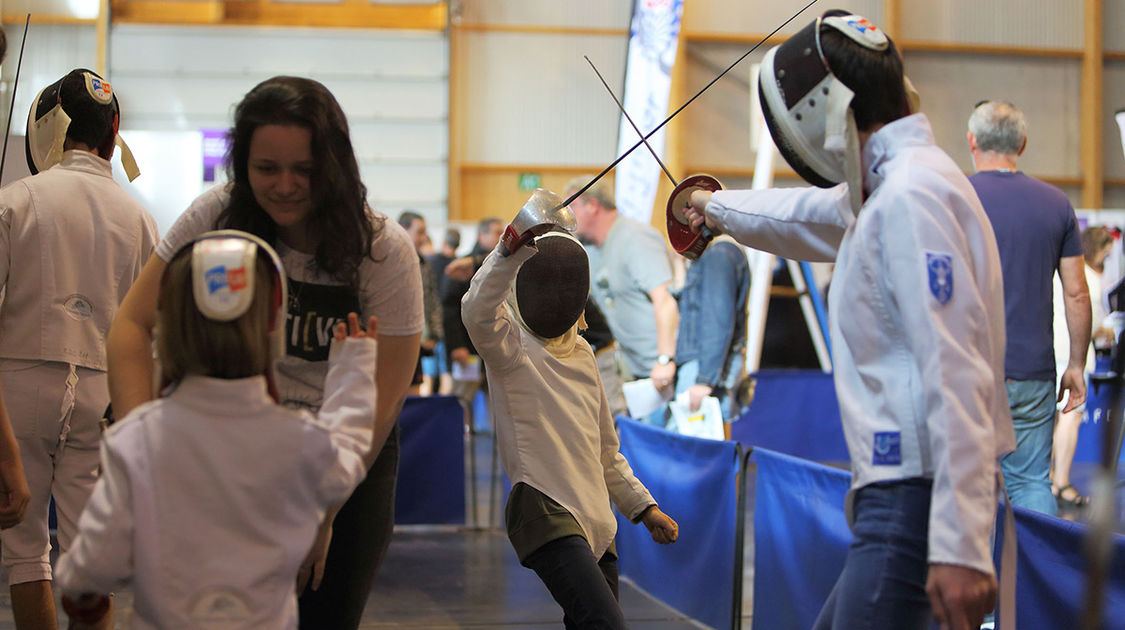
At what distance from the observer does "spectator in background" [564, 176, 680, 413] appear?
18.7 ft

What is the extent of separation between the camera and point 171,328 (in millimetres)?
1751

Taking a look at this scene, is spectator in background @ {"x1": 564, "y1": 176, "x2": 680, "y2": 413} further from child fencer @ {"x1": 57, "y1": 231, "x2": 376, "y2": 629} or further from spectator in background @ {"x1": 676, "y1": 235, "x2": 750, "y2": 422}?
child fencer @ {"x1": 57, "y1": 231, "x2": 376, "y2": 629}

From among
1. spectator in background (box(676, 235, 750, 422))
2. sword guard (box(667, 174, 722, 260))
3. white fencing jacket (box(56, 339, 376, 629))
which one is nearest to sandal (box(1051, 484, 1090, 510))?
spectator in background (box(676, 235, 750, 422))

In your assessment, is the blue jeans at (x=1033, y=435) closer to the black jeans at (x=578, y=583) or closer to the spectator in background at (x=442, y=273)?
the black jeans at (x=578, y=583)

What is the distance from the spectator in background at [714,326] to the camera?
552 centimetres

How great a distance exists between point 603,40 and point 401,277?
47.5 feet

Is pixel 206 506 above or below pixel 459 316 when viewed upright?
below

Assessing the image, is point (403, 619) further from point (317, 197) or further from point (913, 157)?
point (913, 157)

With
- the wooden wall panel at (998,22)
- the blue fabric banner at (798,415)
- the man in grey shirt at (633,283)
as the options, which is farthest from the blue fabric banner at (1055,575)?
the wooden wall panel at (998,22)

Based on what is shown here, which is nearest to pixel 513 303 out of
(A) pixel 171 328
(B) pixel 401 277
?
(B) pixel 401 277

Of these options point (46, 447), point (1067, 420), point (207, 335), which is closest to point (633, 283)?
point (1067, 420)

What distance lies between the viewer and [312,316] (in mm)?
2061

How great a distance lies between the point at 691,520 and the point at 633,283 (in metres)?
1.77

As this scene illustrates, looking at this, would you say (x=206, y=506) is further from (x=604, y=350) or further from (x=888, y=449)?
(x=604, y=350)
